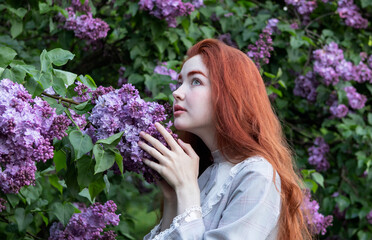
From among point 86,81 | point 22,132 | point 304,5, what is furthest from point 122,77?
point 22,132

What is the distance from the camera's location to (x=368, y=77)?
139 inches

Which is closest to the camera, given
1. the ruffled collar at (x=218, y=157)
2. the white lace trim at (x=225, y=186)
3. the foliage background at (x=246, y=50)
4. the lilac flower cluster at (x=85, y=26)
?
the white lace trim at (x=225, y=186)

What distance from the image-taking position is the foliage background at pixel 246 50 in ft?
9.66

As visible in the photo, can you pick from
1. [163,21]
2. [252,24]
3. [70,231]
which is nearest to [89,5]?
[163,21]

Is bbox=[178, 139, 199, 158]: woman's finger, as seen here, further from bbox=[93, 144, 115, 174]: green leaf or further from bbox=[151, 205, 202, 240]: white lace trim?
bbox=[93, 144, 115, 174]: green leaf

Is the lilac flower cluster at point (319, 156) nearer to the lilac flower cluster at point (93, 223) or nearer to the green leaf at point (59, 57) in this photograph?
the lilac flower cluster at point (93, 223)

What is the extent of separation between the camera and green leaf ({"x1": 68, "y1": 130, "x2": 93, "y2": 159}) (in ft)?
4.70

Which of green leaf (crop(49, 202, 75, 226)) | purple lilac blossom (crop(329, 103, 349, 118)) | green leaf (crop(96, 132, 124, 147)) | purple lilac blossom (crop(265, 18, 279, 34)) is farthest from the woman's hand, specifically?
purple lilac blossom (crop(329, 103, 349, 118))

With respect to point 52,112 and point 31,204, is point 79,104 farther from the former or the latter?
point 31,204

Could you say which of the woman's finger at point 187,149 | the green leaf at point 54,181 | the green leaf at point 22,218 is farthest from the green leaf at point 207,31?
the woman's finger at point 187,149

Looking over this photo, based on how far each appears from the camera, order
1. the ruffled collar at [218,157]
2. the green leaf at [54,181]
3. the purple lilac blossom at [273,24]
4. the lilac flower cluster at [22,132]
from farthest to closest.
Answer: the purple lilac blossom at [273,24]
the green leaf at [54,181]
the ruffled collar at [218,157]
the lilac flower cluster at [22,132]

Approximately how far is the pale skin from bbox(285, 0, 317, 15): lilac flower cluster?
1953 millimetres

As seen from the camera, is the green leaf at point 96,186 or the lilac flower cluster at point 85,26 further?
the lilac flower cluster at point 85,26

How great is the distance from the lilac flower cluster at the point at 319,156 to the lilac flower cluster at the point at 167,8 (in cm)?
133
